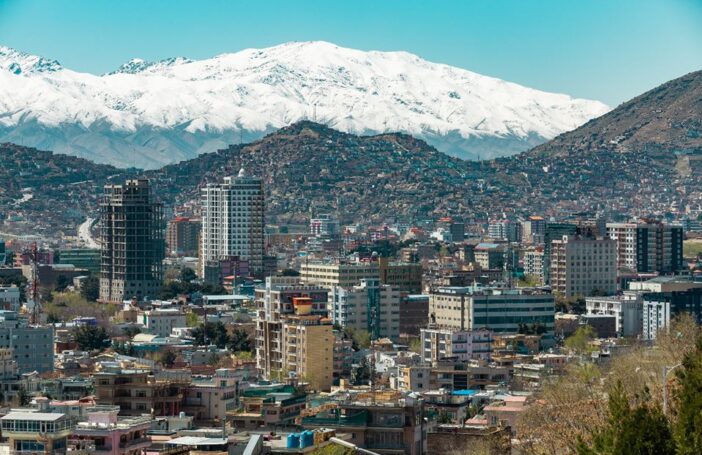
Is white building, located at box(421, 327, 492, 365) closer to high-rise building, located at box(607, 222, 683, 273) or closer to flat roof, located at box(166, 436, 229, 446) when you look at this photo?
flat roof, located at box(166, 436, 229, 446)

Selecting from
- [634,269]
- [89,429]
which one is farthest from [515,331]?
[89,429]

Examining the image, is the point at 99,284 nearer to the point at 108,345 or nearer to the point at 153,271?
the point at 153,271

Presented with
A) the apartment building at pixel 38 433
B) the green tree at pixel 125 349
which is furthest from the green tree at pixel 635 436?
the green tree at pixel 125 349

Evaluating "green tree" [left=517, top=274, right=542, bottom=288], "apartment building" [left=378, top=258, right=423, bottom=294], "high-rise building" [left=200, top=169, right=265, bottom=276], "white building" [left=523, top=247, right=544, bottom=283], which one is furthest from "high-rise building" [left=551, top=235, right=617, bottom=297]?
"high-rise building" [left=200, top=169, right=265, bottom=276]

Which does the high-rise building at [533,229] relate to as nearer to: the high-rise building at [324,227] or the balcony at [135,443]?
the high-rise building at [324,227]

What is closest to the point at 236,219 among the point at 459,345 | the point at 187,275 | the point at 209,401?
the point at 187,275

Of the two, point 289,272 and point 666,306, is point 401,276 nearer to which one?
point 666,306
